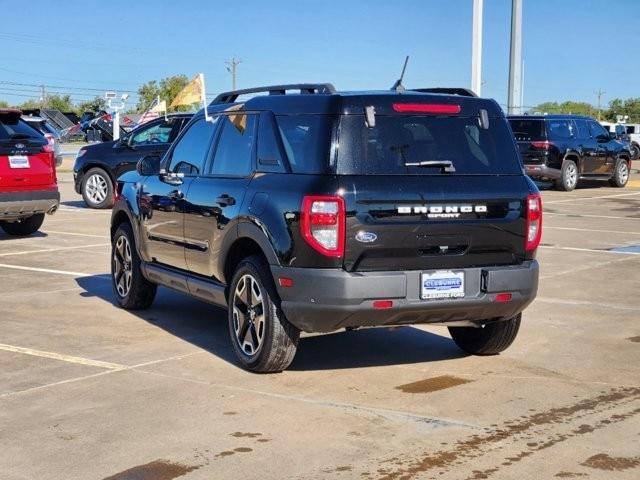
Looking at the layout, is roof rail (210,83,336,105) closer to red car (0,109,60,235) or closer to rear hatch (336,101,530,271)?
rear hatch (336,101,530,271)

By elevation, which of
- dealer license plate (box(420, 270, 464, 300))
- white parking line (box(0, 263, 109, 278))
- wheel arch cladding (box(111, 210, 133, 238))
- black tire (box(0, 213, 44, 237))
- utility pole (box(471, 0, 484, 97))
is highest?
utility pole (box(471, 0, 484, 97))

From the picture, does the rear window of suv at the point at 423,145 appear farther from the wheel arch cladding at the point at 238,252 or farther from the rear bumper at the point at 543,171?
the rear bumper at the point at 543,171

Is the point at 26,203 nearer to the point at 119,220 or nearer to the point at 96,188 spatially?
the point at 119,220

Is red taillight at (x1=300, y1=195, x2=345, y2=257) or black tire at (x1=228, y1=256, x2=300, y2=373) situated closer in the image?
red taillight at (x1=300, y1=195, x2=345, y2=257)

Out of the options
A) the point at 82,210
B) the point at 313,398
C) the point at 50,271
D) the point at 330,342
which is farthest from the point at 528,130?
the point at 313,398

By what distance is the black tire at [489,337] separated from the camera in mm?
7297

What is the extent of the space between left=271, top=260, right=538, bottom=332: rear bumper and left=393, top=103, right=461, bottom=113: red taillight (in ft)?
3.55

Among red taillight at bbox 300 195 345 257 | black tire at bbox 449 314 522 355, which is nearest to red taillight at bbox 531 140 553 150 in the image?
black tire at bbox 449 314 522 355

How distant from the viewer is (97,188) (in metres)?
20.0

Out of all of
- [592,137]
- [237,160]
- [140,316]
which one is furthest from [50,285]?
[592,137]

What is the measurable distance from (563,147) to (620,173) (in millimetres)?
3220

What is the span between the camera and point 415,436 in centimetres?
548

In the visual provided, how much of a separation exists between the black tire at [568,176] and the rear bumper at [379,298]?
19302 millimetres

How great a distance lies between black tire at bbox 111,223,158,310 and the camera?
29.8 ft
